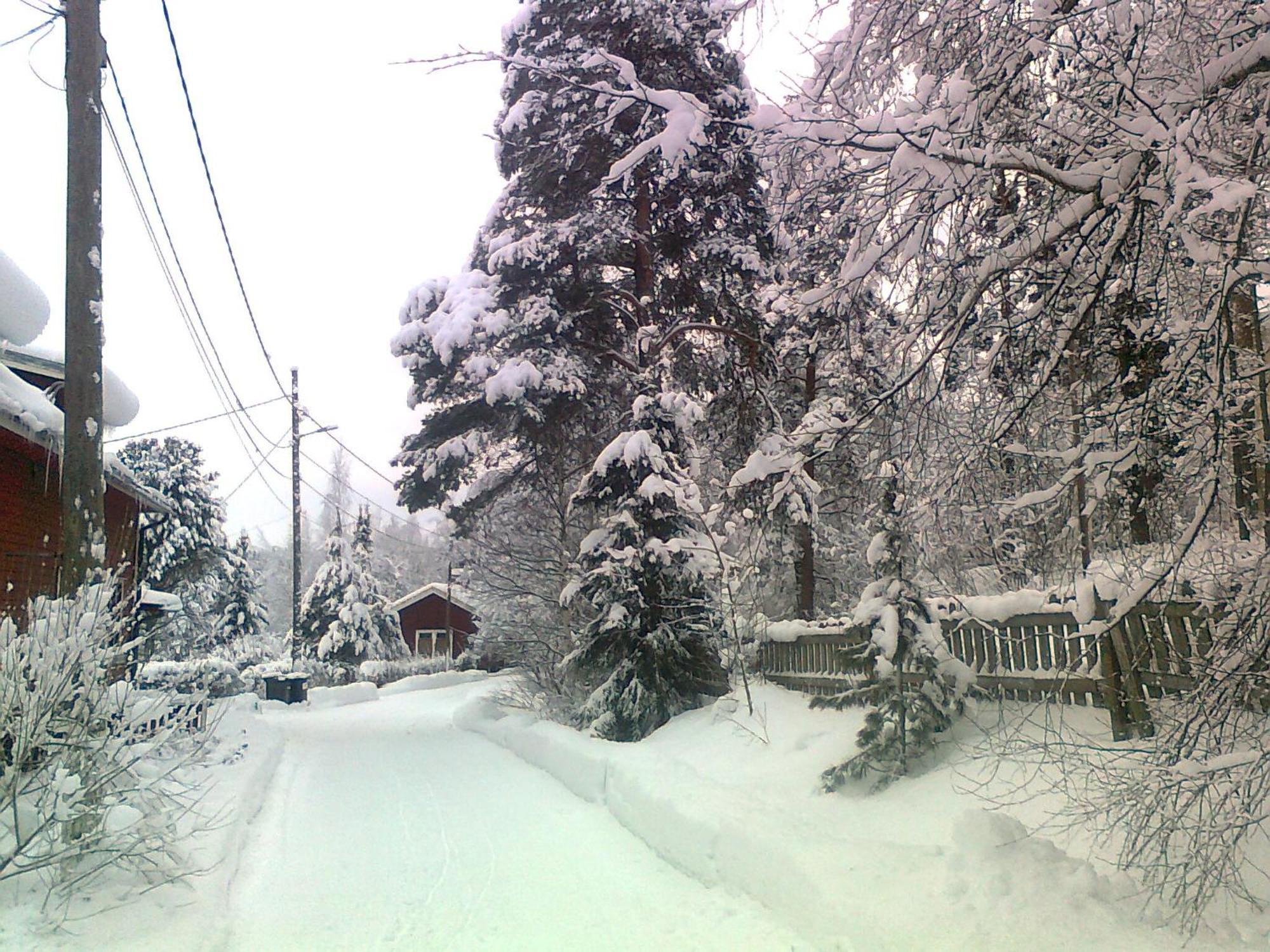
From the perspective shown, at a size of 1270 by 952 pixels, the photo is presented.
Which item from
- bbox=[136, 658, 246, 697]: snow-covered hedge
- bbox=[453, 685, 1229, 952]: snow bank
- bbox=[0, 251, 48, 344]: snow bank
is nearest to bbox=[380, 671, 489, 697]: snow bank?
bbox=[136, 658, 246, 697]: snow-covered hedge

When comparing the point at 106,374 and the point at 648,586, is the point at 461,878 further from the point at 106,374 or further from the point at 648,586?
the point at 106,374

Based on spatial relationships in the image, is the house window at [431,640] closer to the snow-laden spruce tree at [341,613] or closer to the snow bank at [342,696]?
the snow-laden spruce tree at [341,613]

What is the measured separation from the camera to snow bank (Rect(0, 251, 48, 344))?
10.9m

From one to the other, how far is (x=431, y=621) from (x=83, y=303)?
166 feet

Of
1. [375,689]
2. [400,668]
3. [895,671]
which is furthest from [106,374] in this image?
[400,668]

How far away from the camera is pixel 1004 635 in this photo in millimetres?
6961

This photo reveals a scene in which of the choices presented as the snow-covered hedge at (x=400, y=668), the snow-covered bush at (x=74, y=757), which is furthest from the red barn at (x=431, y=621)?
the snow-covered bush at (x=74, y=757)

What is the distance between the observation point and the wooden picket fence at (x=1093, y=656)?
479 centimetres

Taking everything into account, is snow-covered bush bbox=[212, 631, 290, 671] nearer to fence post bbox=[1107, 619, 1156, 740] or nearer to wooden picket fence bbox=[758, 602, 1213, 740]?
wooden picket fence bbox=[758, 602, 1213, 740]

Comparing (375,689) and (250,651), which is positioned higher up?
(250,651)

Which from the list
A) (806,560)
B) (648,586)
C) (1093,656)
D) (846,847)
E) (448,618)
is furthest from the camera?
(448,618)

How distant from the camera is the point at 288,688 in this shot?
2952cm

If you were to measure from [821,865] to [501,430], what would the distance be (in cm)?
1136

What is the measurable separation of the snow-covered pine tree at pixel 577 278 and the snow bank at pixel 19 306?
542 centimetres
